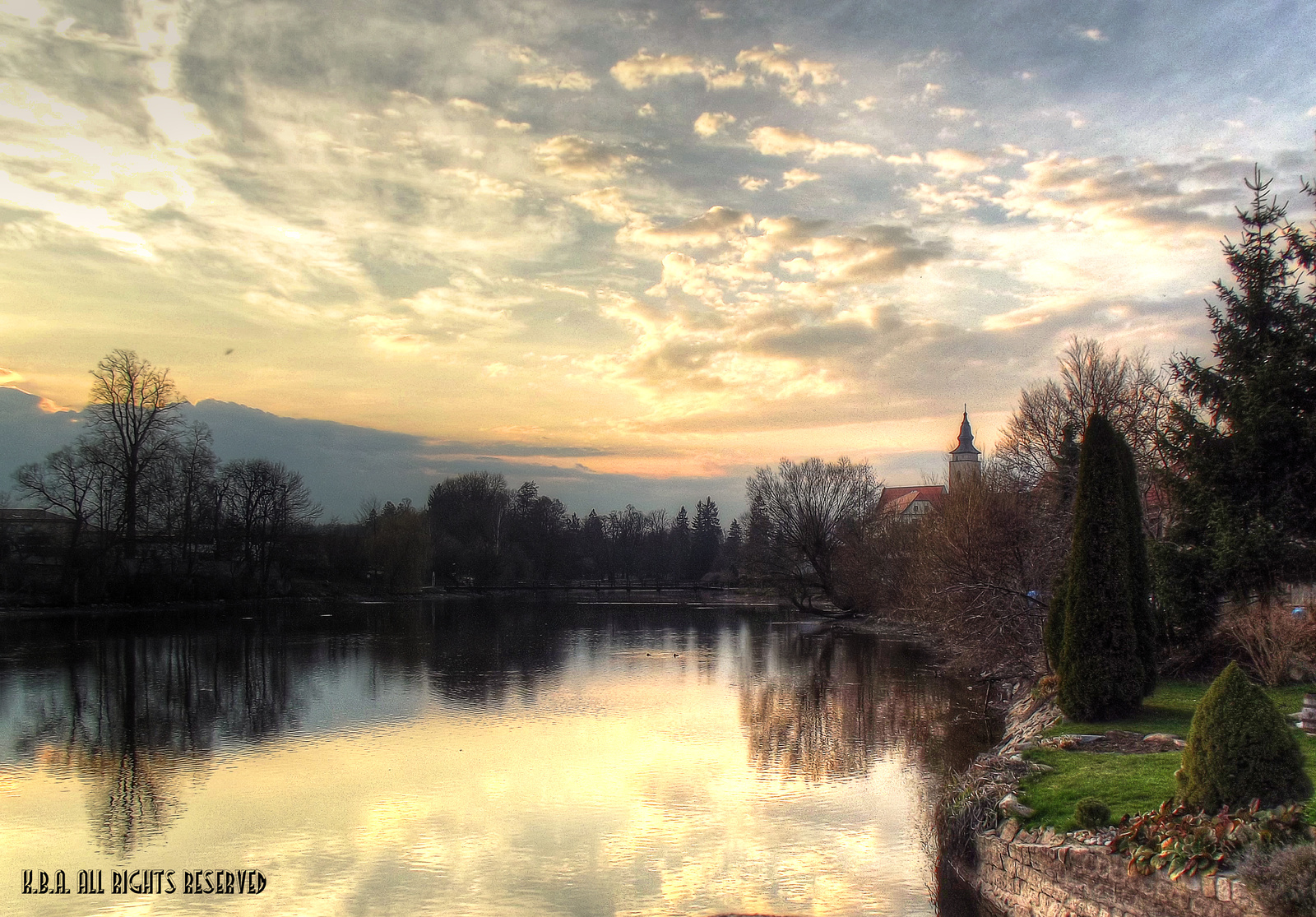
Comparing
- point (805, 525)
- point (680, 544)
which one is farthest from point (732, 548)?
point (805, 525)

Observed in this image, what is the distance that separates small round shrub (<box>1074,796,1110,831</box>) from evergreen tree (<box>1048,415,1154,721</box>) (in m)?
5.09

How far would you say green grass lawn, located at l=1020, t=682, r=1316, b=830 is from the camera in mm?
7938

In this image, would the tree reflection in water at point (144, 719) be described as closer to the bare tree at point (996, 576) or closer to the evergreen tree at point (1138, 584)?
the evergreen tree at point (1138, 584)

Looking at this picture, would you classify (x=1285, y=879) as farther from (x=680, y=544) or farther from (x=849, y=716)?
(x=680, y=544)

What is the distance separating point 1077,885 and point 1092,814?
62 centimetres

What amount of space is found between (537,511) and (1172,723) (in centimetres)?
8084

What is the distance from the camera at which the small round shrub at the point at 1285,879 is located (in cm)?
527

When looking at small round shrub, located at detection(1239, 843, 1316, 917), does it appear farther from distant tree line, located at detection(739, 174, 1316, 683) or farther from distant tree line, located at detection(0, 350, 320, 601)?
distant tree line, located at detection(0, 350, 320, 601)

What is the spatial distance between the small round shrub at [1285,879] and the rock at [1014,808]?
2.47 metres

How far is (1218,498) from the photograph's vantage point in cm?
1591

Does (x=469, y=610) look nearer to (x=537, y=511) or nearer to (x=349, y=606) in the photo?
(x=349, y=606)

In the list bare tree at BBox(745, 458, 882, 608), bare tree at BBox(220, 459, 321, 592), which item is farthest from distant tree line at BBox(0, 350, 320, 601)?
bare tree at BBox(745, 458, 882, 608)

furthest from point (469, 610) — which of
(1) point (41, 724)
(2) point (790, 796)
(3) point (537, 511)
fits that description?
(2) point (790, 796)

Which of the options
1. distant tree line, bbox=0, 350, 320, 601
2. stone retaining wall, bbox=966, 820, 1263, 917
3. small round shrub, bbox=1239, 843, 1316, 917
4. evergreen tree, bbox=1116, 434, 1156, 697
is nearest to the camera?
small round shrub, bbox=1239, 843, 1316, 917
